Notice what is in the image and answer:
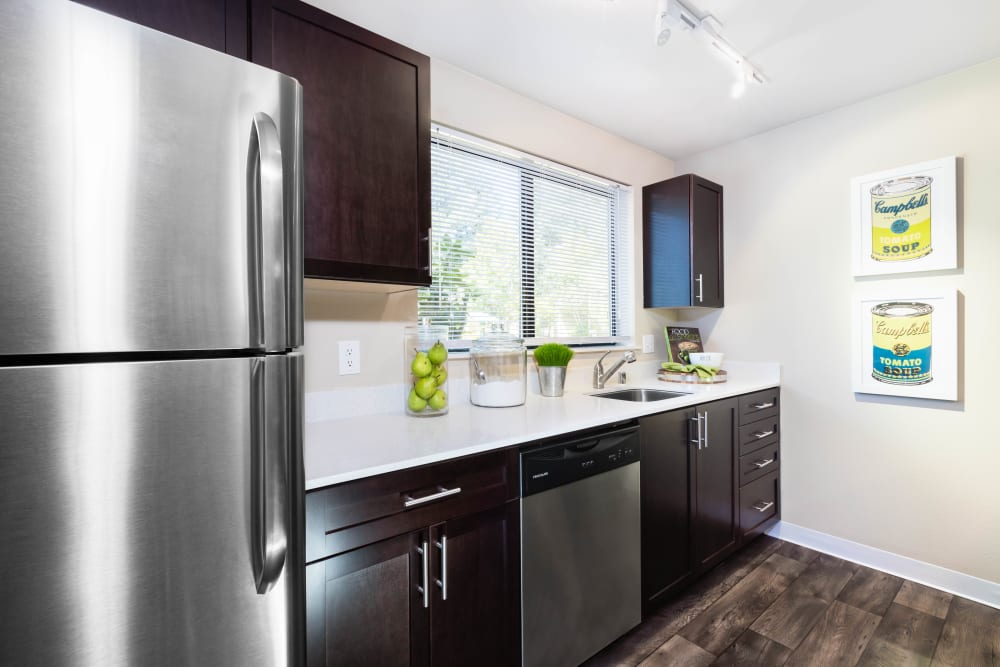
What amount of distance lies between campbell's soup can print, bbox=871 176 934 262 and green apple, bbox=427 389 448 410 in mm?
2303

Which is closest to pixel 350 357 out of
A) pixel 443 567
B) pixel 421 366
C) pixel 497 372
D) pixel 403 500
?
pixel 421 366

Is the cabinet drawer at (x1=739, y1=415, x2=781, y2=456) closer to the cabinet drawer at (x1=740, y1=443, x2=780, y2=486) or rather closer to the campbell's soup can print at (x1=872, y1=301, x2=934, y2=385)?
the cabinet drawer at (x1=740, y1=443, x2=780, y2=486)

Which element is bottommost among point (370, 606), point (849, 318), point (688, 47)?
point (370, 606)

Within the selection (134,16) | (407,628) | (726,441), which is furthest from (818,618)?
(134,16)

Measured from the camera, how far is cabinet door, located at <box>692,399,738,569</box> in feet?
6.91

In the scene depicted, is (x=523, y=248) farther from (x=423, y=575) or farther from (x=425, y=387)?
(x=423, y=575)

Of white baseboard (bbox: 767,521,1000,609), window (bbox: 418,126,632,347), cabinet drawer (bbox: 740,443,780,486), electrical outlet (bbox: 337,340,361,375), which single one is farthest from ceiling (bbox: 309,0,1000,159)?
white baseboard (bbox: 767,521,1000,609)

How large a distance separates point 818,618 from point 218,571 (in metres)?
2.32

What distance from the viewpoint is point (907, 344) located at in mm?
2254

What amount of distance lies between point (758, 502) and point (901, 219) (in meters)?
1.62

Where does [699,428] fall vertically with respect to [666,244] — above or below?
→ below

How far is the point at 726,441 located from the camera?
2.29 m

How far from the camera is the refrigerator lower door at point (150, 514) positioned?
0.58m

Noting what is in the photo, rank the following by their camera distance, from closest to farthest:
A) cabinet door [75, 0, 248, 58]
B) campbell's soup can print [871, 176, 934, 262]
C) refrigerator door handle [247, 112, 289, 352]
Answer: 1. refrigerator door handle [247, 112, 289, 352]
2. cabinet door [75, 0, 248, 58]
3. campbell's soup can print [871, 176, 934, 262]
